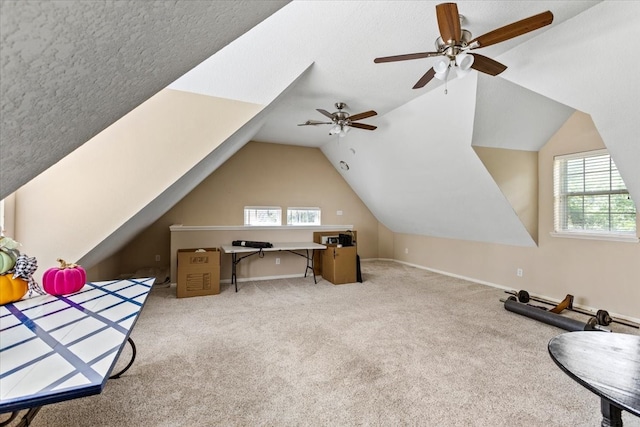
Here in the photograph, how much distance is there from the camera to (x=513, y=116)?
11.9ft

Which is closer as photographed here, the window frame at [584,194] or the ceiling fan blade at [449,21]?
the ceiling fan blade at [449,21]

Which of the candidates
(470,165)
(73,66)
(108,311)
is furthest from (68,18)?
(470,165)

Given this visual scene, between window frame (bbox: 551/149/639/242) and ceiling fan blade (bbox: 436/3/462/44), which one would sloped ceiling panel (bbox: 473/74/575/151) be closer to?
window frame (bbox: 551/149/639/242)

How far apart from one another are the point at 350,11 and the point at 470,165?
2721mm

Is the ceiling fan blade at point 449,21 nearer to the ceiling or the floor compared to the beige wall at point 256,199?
nearer to the ceiling

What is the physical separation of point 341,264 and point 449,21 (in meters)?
3.91

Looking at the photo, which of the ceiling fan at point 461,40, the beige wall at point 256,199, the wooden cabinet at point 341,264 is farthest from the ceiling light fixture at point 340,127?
the beige wall at point 256,199

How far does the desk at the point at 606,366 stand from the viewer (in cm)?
114

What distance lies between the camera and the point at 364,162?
5.74 metres

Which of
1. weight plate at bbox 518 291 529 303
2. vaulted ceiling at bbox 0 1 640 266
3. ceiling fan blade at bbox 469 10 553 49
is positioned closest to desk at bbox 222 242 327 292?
vaulted ceiling at bbox 0 1 640 266

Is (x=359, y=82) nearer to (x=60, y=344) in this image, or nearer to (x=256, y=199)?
(x=60, y=344)

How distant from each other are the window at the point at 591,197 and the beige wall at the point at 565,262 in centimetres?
11

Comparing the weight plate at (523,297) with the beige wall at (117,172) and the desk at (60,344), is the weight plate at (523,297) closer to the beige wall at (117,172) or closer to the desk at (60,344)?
the beige wall at (117,172)

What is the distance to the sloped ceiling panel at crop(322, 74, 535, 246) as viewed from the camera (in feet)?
12.2
